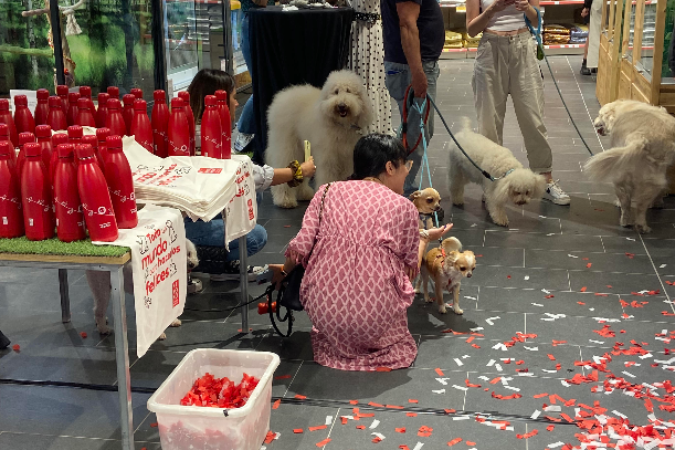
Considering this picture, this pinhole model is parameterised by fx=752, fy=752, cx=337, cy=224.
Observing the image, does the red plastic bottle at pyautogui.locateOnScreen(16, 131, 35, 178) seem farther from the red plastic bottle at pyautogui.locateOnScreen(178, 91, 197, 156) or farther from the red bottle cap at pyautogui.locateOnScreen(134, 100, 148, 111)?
the red plastic bottle at pyautogui.locateOnScreen(178, 91, 197, 156)

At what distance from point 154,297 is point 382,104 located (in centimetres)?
387

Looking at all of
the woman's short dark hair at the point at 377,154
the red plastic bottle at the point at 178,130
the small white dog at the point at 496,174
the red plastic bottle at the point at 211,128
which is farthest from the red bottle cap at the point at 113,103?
the small white dog at the point at 496,174

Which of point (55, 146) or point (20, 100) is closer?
point (55, 146)

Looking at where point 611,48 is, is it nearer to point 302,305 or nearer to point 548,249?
point 548,249

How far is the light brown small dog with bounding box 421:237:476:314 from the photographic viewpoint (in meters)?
3.55

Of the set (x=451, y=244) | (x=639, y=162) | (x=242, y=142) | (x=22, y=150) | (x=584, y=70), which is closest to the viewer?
(x=22, y=150)

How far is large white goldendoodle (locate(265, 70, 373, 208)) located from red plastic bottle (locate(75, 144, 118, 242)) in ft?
9.99

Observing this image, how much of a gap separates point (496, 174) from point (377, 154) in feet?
7.30

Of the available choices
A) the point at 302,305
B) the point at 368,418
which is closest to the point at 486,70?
the point at 302,305

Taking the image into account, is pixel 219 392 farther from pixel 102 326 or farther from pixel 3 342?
pixel 3 342

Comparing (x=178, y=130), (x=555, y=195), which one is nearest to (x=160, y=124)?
(x=178, y=130)

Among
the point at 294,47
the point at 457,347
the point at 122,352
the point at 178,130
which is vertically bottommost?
the point at 457,347

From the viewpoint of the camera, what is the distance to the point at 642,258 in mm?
4449

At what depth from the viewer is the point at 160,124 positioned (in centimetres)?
300
